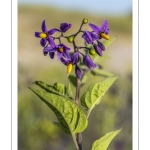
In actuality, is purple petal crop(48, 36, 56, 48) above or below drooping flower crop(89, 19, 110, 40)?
below

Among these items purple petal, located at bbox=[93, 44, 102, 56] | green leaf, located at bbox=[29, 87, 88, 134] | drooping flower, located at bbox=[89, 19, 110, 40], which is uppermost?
drooping flower, located at bbox=[89, 19, 110, 40]

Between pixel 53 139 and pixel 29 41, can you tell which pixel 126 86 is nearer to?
pixel 53 139

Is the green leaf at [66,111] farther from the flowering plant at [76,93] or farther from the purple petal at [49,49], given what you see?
the purple petal at [49,49]

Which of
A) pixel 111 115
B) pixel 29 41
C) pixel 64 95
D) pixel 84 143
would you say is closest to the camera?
pixel 64 95

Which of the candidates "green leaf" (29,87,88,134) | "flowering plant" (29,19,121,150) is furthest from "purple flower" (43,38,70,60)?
"green leaf" (29,87,88,134)

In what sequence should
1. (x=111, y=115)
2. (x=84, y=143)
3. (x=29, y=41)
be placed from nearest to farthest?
(x=84, y=143), (x=111, y=115), (x=29, y=41)

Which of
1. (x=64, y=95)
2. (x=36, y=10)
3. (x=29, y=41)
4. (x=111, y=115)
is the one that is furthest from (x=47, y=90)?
(x=36, y=10)

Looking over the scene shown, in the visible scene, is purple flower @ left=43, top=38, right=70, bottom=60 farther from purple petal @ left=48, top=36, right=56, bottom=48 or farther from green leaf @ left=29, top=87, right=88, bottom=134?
green leaf @ left=29, top=87, right=88, bottom=134

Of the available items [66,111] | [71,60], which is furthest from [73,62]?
[66,111]
